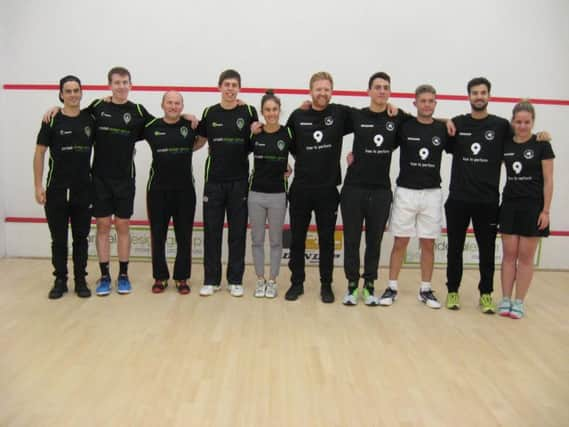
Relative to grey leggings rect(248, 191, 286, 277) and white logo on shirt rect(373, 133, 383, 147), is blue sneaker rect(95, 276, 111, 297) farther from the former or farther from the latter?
white logo on shirt rect(373, 133, 383, 147)

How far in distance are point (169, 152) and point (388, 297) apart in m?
1.55

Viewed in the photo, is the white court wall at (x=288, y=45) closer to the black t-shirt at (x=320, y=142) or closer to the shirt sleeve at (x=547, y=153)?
the black t-shirt at (x=320, y=142)

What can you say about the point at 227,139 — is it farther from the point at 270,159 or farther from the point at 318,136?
the point at 318,136

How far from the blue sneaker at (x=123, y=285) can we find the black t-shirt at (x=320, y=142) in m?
1.22

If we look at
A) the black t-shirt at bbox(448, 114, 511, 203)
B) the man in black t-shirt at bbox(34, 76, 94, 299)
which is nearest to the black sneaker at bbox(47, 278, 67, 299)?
the man in black t-shirt at bbox(34, 76, 94, 299)

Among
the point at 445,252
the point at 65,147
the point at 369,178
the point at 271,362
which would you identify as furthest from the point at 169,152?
the point at 445,252

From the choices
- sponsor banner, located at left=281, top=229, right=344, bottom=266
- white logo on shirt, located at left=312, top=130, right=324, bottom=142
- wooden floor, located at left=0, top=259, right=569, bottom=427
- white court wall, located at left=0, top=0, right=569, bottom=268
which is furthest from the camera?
sponsor banner, located at left=281, top=229, right=344, bottom=266

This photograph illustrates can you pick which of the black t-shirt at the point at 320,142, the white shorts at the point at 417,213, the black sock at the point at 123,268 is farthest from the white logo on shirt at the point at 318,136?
the black sock at the point at 123,268

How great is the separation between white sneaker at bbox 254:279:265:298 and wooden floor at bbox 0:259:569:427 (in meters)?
0.06

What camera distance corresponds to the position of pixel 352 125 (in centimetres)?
317

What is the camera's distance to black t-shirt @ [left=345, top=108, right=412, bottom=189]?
3.11m

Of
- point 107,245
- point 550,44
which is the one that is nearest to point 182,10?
point 107,245

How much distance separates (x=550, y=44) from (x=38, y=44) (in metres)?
3.67

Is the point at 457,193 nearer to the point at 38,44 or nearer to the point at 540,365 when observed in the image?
the point at 540,365
